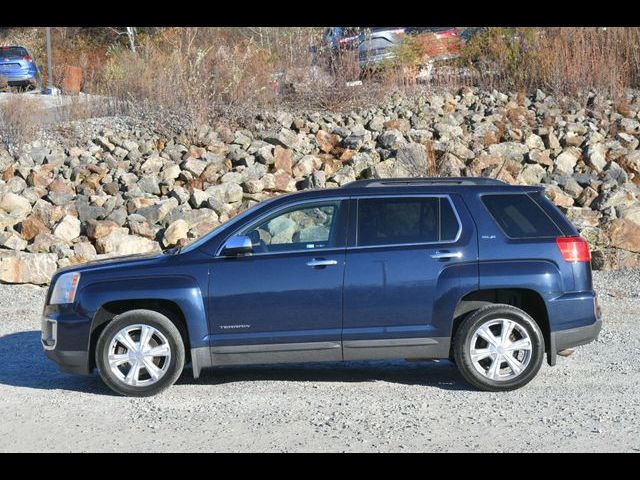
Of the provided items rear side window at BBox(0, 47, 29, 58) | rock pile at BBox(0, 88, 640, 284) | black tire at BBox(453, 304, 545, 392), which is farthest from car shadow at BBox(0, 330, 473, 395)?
rear side window at BBox(0, 47, 29, 58)

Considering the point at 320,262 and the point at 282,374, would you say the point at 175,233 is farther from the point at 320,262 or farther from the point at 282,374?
the point at 320,262

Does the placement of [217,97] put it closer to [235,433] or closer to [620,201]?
[620,201]

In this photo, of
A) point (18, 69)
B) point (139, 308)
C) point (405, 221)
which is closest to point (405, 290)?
point (405, 221)

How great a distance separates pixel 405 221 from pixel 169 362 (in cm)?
225

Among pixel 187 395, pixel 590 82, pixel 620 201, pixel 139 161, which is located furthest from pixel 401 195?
pixel 590 82

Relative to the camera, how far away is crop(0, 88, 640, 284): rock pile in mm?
15266

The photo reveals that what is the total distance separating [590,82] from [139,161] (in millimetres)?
10088

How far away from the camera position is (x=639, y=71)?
2291 centimetres

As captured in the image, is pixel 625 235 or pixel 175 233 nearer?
pixel 625 235

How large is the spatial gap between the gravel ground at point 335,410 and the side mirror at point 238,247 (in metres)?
1.15

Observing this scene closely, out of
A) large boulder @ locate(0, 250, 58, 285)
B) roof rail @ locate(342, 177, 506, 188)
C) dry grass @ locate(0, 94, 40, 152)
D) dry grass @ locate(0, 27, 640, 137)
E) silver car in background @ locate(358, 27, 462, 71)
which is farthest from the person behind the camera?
silver car in background @ locate(358, 27, 462, 71)

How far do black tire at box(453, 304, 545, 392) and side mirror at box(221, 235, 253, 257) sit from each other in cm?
185

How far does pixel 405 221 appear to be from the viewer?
27.6 feet

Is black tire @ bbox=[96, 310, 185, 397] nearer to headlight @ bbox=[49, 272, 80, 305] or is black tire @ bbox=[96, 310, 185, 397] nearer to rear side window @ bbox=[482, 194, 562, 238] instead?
headlight @ bbox=[49, 272, 80, 305]
